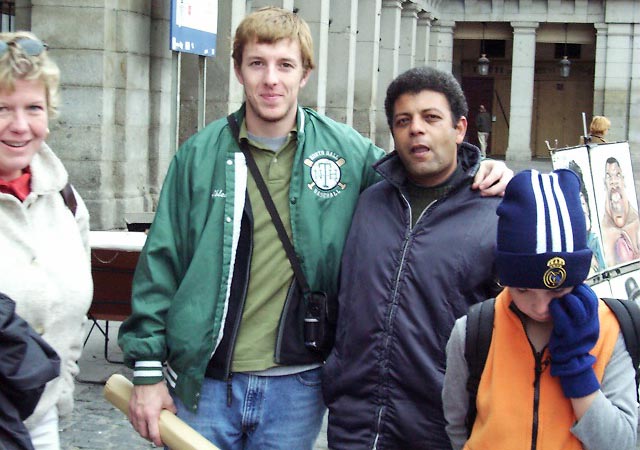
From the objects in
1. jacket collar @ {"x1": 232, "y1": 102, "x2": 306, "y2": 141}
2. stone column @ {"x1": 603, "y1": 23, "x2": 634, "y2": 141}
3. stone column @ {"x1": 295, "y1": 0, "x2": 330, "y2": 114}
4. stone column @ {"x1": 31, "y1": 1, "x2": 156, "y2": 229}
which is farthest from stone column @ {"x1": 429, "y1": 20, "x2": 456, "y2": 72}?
jacket collar @ {"x1": 232, "y1": 102, "x2": 306, "y2": 141}

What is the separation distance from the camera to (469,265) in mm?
3092

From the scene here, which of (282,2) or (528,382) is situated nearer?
(528,382)

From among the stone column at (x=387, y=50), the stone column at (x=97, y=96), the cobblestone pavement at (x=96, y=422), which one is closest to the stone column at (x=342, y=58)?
the stone column at (x=387, y=50)

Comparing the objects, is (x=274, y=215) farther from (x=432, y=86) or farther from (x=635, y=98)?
(x=635, y=98)

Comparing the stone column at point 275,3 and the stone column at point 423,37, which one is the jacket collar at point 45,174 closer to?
the stone column at point 275,3

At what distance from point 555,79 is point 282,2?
2892 centimetres

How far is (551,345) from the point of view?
2533 mm

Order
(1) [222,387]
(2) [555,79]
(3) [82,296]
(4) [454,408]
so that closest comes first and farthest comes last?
1. (4) [454,408]
2. (3) [82,296]
3. (1) [222,387]
4. (2) [555,79]

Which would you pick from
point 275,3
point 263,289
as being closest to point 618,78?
point 275,3

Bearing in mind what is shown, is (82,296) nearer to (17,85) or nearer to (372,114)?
(17,85)

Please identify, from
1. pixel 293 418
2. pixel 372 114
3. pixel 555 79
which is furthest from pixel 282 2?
pixel 555 79

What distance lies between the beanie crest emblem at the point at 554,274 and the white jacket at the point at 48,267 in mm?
1348

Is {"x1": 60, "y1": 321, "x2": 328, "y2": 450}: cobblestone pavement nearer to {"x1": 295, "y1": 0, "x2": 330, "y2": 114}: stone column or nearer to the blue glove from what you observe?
the blue glove

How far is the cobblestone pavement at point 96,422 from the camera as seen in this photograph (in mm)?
5926
